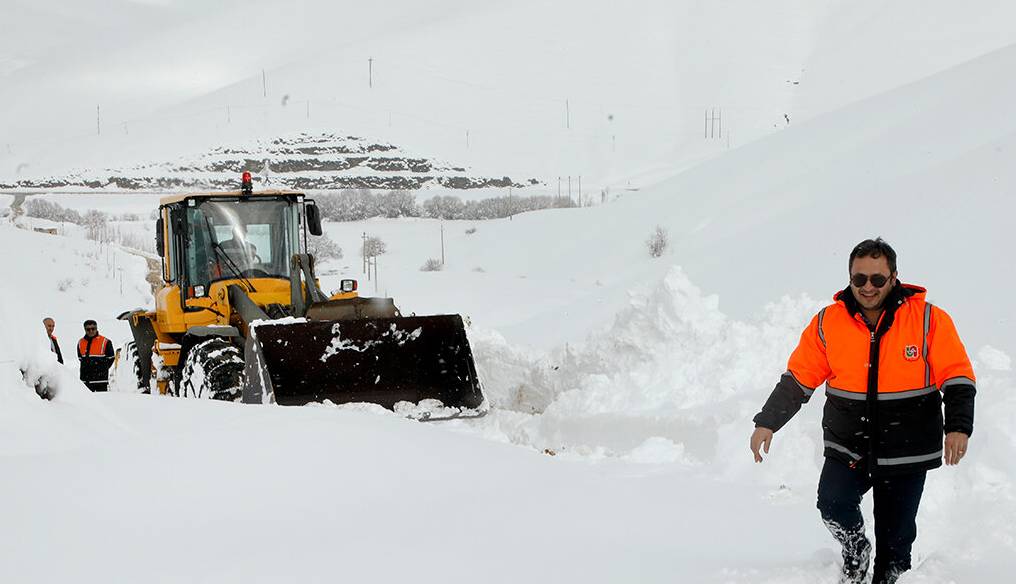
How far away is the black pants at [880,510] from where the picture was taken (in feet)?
12.0

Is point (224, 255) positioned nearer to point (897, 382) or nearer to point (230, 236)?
point (230, 236)

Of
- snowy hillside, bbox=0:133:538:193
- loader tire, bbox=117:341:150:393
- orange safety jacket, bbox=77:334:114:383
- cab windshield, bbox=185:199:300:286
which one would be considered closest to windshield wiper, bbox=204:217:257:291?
cab windshield, bbox=185:199:300:286

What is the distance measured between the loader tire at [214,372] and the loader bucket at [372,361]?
266 millimetres

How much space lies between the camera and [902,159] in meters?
16.1

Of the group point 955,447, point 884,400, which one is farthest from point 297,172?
point 955,447

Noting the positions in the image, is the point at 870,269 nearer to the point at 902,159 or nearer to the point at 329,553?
the point at 329,553

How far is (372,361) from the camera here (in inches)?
335

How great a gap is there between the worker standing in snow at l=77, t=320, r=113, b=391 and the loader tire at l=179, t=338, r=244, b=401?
10.0 feet

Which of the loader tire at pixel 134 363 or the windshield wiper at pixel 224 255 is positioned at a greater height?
the windshield wiper at pixel 224 255

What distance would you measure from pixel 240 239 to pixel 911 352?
23.5ft

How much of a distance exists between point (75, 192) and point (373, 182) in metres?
18.5

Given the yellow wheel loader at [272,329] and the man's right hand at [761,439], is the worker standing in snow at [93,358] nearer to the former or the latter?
the yellow wheel loader at [272,329]

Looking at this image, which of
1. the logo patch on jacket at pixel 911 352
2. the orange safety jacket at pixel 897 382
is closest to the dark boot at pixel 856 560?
the orange safety jacket at pixel 897 382

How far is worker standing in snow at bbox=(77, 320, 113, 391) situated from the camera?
10812 mm
